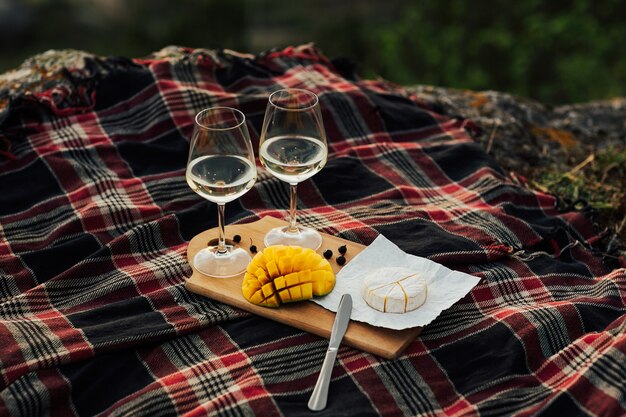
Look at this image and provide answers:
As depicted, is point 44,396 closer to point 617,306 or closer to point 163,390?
point 163,390

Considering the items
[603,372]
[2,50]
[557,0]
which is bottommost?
[2,50]

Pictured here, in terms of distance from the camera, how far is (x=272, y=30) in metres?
6.70

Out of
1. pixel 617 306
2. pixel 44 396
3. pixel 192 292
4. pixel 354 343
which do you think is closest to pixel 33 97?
pixel 192 292

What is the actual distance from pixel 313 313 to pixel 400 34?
4578mm

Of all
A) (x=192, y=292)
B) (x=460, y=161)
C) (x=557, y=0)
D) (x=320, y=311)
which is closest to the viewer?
(x=320, y=311)

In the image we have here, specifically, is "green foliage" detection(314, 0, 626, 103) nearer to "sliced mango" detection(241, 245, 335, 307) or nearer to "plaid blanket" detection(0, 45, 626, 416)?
"plaid blanket" detection(0, 45, 626, 416)

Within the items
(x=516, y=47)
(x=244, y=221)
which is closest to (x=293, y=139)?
(x=244, y=221)

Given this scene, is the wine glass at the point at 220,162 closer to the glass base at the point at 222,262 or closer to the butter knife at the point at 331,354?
the glass base at the point at 222,262

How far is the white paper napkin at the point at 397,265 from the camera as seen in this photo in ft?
5.63

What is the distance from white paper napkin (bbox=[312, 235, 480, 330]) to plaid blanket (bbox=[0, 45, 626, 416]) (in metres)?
0.06

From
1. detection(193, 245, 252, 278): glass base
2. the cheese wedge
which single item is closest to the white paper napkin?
the cheese wedge

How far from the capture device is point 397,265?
6.28 ft

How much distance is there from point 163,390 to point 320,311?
37 centimetres

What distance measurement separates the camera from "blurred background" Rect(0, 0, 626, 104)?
561cm
